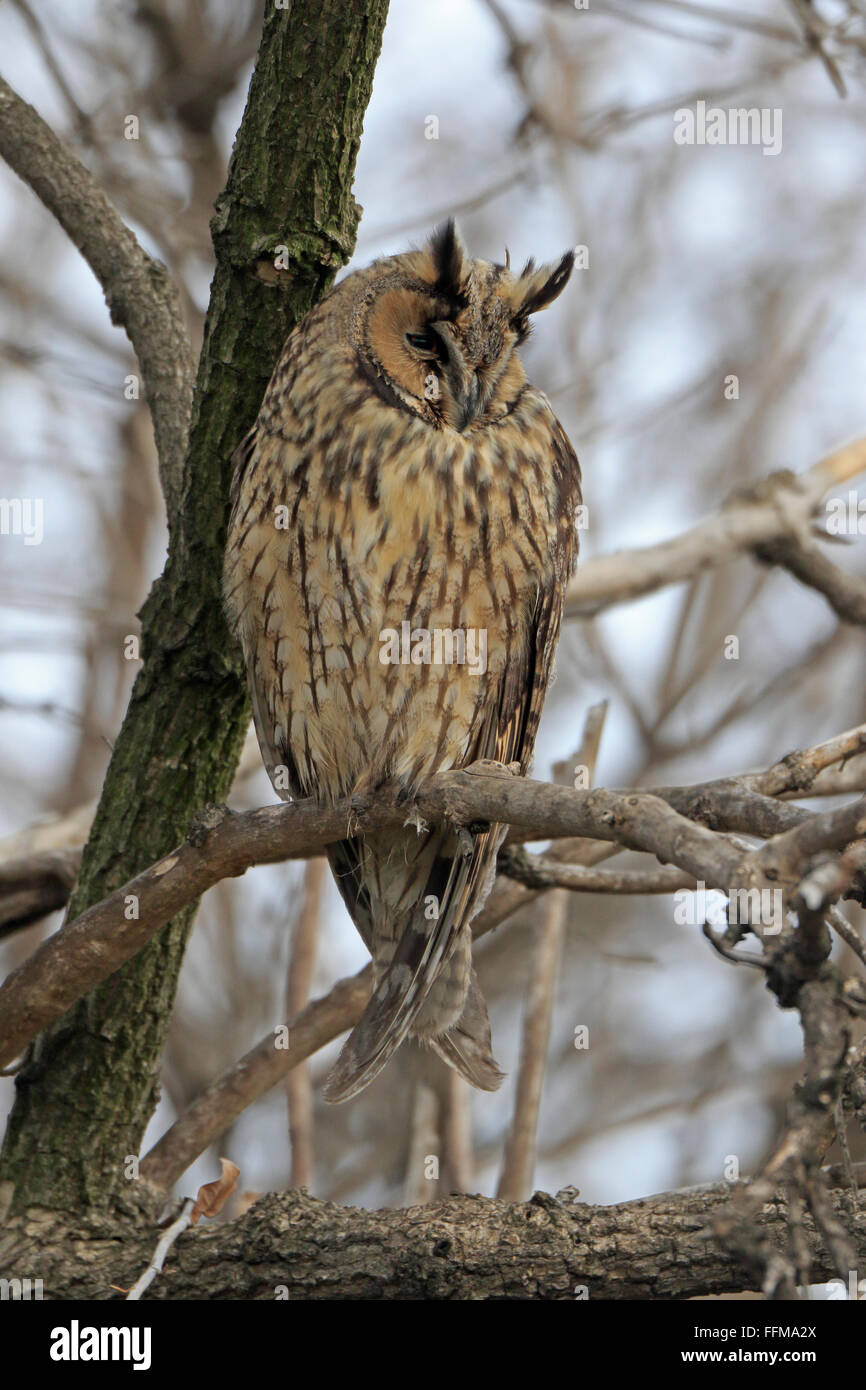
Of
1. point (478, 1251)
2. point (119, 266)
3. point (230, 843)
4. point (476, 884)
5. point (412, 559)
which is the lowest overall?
point (478, 1251)

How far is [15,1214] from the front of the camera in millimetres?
3232

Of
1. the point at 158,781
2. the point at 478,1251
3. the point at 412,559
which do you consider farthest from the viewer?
the point at 158,781

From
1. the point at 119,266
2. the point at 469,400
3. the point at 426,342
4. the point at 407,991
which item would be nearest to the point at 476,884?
the point at 407,991

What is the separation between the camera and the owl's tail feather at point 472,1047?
341 centimetres

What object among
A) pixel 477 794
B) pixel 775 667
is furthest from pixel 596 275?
pixel 477 794

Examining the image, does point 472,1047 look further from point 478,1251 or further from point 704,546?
point 704,546

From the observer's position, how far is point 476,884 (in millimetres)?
3490

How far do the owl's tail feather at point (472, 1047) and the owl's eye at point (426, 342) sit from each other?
5.60 ft

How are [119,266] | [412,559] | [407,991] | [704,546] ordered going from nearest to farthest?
[412,559] → [407,991] → [119,266] → [704,546]

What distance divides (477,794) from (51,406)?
5871mm

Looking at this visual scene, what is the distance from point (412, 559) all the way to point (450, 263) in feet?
2.49

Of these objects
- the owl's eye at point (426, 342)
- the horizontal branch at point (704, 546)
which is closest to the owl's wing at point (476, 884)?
the owl's eye at point (426, 342)

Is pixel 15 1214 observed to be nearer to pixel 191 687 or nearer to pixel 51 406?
pixel 191 687

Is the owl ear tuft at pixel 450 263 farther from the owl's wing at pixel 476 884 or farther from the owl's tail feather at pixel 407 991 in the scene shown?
the owl's tail feather at pixel 407 991
